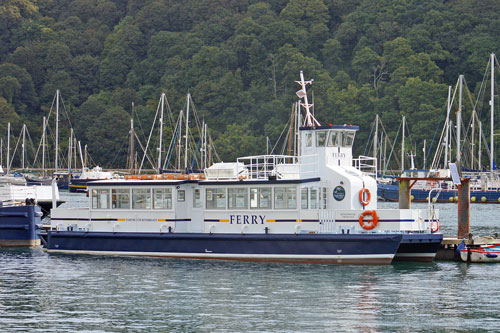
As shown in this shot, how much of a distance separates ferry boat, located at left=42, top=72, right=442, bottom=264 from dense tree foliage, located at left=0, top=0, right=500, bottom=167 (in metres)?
84.4

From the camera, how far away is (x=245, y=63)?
152 meters

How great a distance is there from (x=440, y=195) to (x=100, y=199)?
61.5 metres

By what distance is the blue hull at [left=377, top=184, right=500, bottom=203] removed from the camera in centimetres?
9506

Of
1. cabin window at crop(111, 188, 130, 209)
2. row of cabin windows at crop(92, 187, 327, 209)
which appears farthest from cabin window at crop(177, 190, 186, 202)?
cabin window at crop(111, 188, 130, 209)

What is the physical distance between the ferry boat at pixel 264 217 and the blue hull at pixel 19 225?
3.12 metres

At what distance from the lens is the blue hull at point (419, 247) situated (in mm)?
37562

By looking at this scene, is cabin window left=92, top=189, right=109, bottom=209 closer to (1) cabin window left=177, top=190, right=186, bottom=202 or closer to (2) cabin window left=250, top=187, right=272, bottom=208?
(1) cabin window left=177, top=190, right=186, bottom=202

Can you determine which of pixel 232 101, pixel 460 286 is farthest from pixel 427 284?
pixel 232 101

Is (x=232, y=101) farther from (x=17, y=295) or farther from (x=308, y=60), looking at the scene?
(x=17, y=295)

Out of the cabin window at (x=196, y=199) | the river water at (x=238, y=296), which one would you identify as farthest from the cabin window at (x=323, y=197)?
the cabin window at (x=196, y=199)

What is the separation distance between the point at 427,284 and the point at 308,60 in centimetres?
10830

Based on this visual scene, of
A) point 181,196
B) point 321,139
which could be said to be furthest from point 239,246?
point 321,139

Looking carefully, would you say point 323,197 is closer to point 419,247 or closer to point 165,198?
point 419,247

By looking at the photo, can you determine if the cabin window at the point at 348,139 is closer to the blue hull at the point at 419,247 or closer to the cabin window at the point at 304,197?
the cabin window at the point at 304,197
